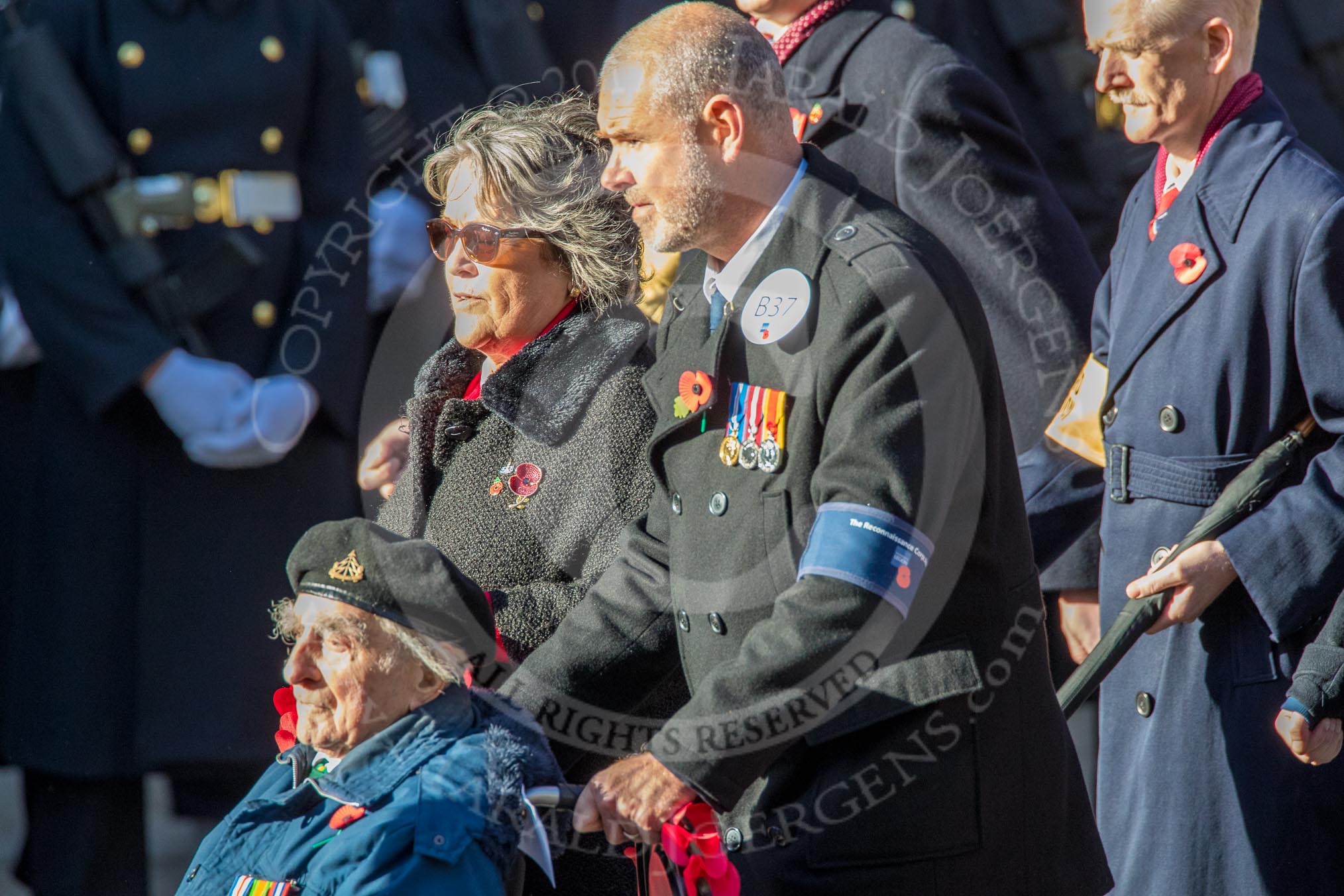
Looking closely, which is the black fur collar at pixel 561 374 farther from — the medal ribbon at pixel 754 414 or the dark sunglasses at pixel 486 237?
the medal ribbon at pixel 754 414

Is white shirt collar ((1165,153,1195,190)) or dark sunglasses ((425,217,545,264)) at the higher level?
white shirt collar ((1165,153,1195,190))

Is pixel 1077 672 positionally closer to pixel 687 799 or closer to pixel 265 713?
pixel 687 799

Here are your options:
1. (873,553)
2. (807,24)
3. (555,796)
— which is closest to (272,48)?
(807,24)

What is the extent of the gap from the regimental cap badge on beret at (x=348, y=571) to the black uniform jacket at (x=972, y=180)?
1.48m

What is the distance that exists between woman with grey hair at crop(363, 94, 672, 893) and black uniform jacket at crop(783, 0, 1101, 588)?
645mm

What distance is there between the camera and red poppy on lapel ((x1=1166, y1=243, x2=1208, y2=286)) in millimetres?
3029

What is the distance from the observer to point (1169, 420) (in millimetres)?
3035

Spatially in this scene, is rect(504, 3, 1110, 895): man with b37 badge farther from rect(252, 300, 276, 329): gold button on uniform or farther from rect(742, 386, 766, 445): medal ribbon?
rect(252, 300, 276, 329): gold button on uniform

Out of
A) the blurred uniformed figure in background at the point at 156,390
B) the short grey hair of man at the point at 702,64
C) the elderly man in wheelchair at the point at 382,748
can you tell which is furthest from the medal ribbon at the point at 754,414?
the blurred uniformed figure in background at the point at 156,390

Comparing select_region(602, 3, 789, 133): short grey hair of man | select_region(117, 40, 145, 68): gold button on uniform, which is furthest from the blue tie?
select_region(117, 40, 145, 68): gold button on uniform

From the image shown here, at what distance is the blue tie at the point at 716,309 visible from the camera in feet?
8.68

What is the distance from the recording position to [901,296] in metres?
2.42

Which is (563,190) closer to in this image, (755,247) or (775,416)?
(755,247)

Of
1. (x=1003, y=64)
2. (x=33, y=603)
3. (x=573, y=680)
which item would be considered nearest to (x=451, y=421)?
(x=573, y=680)
